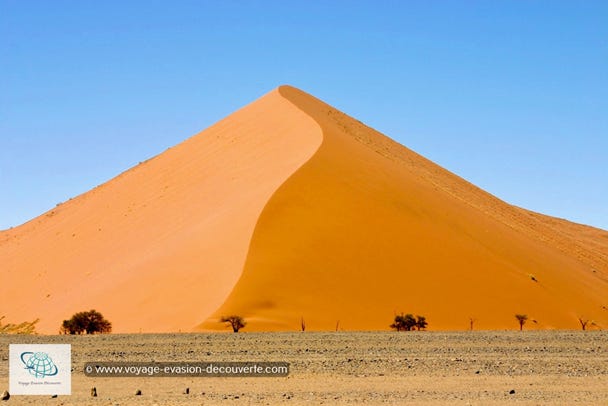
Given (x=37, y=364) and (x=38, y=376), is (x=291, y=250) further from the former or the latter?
(x=38, y=376)

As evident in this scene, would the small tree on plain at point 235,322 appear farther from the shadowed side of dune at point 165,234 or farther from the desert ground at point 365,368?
the desert ground at point 365,368

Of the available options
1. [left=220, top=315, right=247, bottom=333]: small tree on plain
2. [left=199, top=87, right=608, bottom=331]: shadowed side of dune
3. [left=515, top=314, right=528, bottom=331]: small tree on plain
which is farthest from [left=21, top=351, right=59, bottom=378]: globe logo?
[left=515, top=314, right=528, bottom=331]: small tree on plain

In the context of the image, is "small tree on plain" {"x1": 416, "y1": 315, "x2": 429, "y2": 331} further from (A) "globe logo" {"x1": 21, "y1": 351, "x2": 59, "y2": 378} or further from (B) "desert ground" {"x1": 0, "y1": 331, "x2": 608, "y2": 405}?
(A) "globe logo" {"x1": 21, "y1": 351, "x2": 59, "y2": 378}

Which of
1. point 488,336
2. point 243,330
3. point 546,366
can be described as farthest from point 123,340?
point 546,366

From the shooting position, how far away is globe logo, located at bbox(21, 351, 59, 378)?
49.7 ft

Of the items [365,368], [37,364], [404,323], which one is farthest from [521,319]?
[37,364]

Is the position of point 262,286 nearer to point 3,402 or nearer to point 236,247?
point 236,247

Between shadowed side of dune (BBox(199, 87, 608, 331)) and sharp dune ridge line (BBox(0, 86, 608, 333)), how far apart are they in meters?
0.08

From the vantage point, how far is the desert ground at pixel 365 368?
46.2ft

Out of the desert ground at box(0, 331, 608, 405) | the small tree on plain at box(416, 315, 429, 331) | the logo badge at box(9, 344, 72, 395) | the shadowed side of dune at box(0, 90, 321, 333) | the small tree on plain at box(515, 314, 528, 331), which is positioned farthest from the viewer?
the small tree on plain at box(515, 314, 528, 331)

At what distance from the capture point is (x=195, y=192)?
155 ft

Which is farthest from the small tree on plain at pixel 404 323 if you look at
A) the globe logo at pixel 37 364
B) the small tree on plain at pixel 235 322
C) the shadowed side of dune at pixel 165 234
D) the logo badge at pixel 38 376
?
the globe logo at pixel 37 364

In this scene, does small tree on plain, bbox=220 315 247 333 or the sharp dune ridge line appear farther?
the sharp dune ridge line

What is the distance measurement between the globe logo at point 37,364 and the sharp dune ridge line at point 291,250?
1447 centimetres
